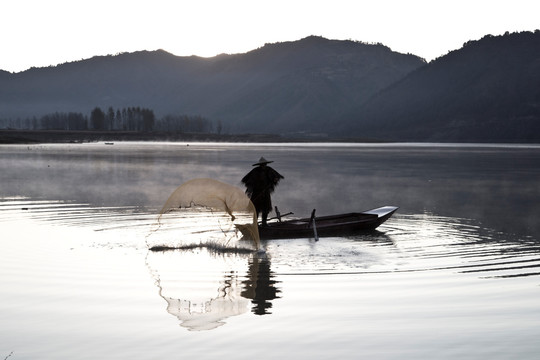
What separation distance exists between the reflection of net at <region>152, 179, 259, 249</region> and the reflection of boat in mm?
1174

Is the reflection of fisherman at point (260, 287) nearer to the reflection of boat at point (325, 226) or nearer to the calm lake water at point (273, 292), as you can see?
the calm lake water at point (273, 292)

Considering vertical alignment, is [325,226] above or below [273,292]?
above

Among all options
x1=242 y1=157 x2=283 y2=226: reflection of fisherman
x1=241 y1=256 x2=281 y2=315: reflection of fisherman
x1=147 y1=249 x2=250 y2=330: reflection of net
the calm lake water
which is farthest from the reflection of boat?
x1=241 y1=256 x2=281 y2=315: reflection of fisherman

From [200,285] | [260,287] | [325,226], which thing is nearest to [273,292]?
[260,287]

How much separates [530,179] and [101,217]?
48.7 meters

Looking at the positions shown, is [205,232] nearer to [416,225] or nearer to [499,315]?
[416,225]

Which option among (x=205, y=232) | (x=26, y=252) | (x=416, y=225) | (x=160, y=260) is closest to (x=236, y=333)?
(x=160, y=260)

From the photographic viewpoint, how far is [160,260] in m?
22.2

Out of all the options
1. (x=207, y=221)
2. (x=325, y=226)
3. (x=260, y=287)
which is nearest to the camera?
(x=260, y=287)

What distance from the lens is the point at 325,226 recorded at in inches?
1064

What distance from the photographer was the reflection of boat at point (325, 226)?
26188mm

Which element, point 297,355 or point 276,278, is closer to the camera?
point 297,355

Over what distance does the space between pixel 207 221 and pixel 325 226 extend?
22.2 feet

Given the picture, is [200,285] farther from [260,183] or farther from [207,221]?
[207,221]
